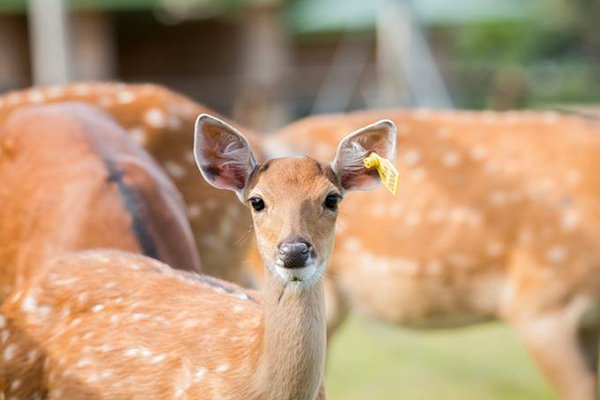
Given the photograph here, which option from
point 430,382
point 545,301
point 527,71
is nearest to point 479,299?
point 545,301

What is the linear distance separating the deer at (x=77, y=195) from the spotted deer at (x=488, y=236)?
1.26 m

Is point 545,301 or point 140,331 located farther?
point 545,301

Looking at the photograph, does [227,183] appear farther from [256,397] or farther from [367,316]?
[367,316]

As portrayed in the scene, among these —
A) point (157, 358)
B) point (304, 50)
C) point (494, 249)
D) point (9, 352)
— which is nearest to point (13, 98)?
point (9, 352)

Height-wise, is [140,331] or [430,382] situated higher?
[140,331]

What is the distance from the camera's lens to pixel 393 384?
6.24 meters

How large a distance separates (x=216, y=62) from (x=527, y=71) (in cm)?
669

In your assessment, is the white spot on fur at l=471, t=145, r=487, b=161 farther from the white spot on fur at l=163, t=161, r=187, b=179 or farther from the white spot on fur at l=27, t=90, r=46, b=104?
the white spot on fur at l=27, t=90, r=46, b=104

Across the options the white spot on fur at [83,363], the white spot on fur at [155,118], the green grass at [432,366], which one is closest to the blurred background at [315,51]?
the green grass at [432,366]

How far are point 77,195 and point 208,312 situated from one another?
1.09 m

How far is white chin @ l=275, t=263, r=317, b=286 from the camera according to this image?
272 cm

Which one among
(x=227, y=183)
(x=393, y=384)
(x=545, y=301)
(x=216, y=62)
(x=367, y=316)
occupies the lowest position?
(x=216, y=62)

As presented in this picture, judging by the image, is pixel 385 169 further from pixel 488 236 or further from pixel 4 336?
pixel 488 236

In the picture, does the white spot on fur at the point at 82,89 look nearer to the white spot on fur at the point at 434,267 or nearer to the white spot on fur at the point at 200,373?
the white spot on fur at the point at 434,267
